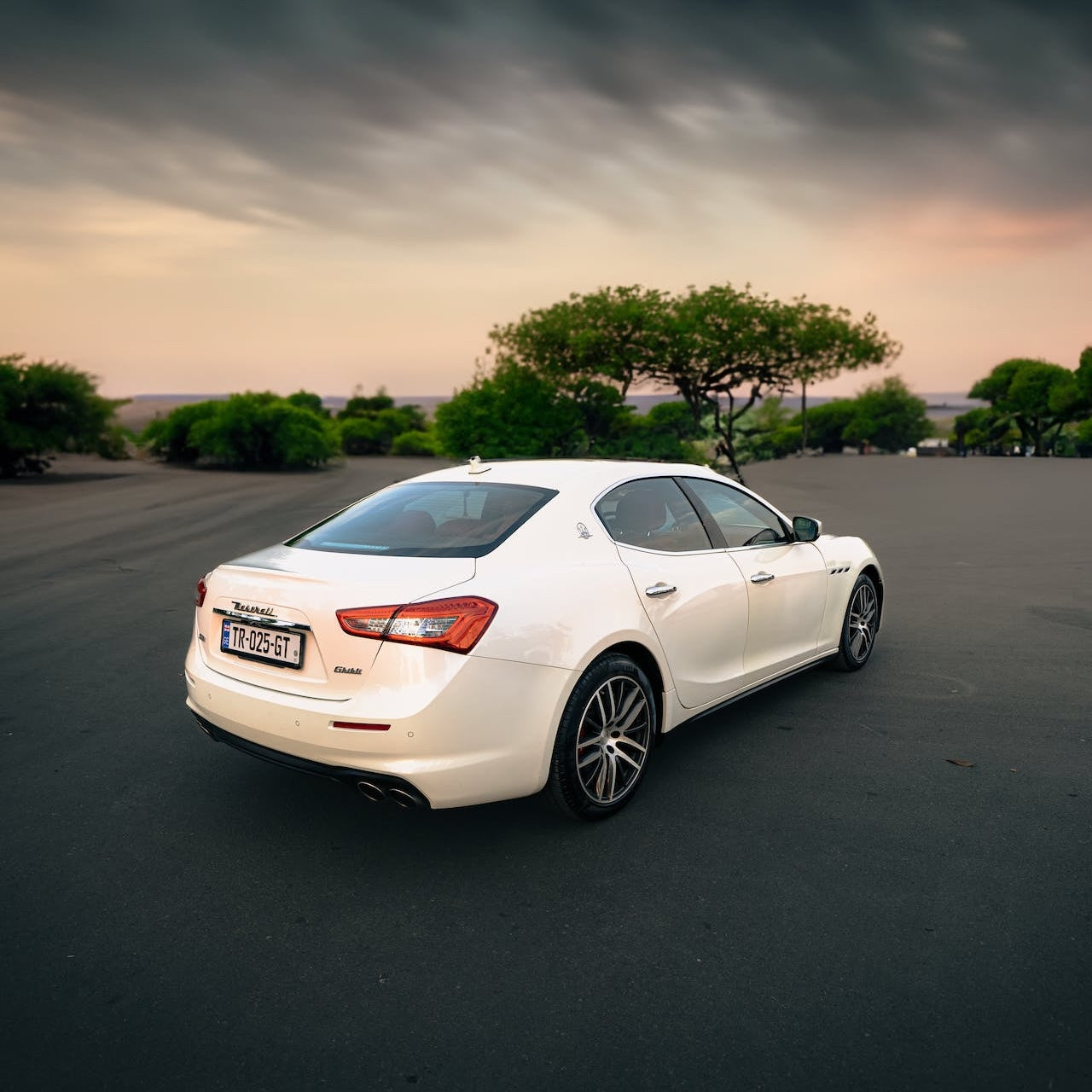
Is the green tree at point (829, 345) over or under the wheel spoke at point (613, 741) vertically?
over

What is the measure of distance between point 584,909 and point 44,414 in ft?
103

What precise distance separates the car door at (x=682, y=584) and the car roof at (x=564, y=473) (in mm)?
73

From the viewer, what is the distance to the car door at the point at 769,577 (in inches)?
194

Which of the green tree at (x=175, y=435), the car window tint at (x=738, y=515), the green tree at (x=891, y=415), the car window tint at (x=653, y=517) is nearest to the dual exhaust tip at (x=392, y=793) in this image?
the car window tint at (x=653, y=517)

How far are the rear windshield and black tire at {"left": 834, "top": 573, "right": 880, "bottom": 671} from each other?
2977mm

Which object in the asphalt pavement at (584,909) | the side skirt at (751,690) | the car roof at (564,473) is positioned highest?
the car roof at (564,473)

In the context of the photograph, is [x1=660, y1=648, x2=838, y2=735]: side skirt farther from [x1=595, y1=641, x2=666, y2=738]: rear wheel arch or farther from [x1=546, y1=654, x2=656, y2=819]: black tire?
[x1=546, y1=654, x2=656, y2=819]: black tire

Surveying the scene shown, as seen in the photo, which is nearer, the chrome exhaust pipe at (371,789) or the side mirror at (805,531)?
the chrome exhaust pipe at (371,789)

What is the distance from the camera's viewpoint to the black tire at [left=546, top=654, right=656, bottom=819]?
3688mm

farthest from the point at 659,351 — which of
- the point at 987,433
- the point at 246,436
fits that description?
the point at 987,433

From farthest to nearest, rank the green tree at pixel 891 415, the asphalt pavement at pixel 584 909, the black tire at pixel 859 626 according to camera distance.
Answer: the green tree at pixel 891 415, the black tire at pixel 859 626, the asphalt pavement at pixel 584 909

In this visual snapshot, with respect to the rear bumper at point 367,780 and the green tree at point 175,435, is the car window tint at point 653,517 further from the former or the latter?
the green tree at point 175,435

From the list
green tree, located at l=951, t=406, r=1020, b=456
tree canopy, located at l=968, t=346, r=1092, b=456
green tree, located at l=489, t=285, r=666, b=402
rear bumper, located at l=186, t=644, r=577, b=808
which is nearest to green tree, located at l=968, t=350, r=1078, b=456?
tree canopy, located at l=968, t=346, r=1092, b=456

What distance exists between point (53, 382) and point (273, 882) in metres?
30.6
